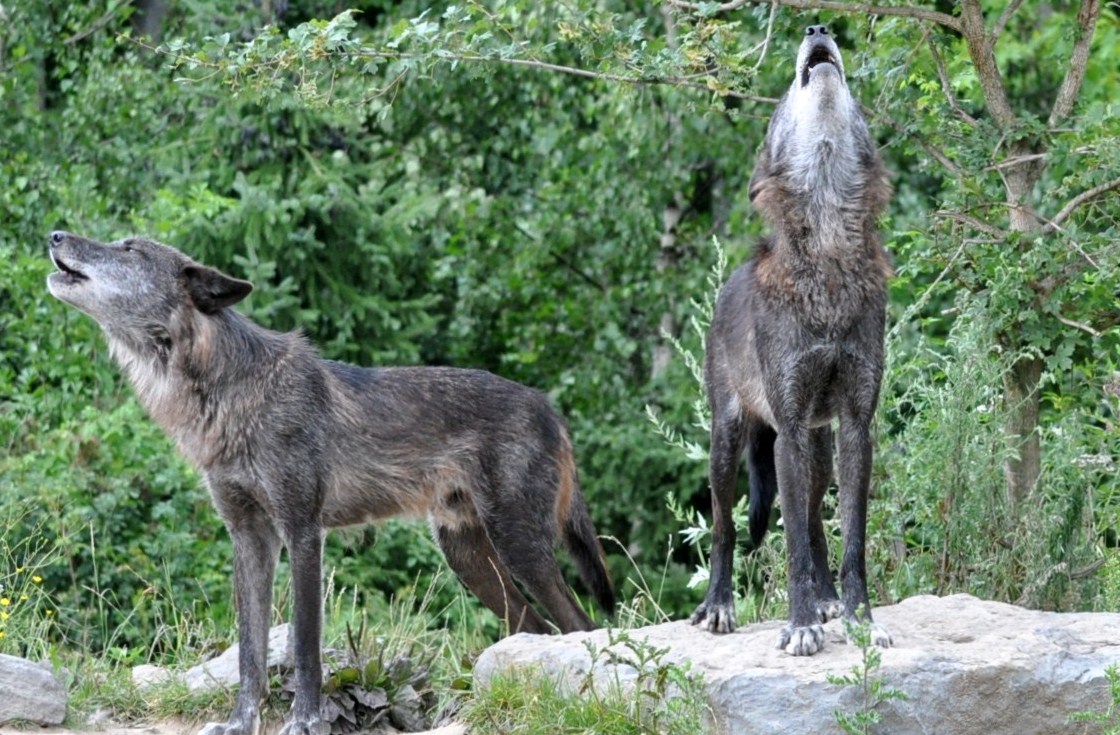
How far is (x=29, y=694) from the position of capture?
6977mm

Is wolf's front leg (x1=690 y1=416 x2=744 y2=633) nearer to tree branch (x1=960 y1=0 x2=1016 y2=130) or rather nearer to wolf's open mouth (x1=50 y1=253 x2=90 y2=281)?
tree branch (x1=960 y1=0 x2=1016 y2=130)

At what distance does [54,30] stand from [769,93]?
614cm

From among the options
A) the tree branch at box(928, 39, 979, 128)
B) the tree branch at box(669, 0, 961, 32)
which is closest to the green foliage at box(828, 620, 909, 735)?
the tree branch at box(669, 0, 961, 32)

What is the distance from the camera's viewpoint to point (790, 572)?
626 centimetres

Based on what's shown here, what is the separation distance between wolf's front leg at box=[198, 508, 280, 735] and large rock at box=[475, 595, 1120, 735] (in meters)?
1.13

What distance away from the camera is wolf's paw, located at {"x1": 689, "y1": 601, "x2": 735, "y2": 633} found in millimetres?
6754

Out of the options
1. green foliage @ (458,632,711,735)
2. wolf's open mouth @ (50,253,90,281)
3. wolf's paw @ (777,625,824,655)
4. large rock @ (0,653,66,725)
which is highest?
wolf's open mouth @ (50,253,90,281)

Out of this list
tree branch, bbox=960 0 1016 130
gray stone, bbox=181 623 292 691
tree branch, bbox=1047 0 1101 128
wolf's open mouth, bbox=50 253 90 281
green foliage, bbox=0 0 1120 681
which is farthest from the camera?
tree branch, bbox=1047 0 1101 128

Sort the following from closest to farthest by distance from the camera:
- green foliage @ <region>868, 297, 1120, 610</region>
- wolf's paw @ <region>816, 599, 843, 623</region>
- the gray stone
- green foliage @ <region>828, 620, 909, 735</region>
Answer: green foliage @ <region>828, 620, 909, 735</region>, wolf's paw @ <region>816, 599, 843, 623</region>, the gray stone, green foliage @ <region>868, 297, 1120, 610</region>

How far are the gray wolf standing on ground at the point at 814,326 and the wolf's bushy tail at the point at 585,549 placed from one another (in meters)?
1.16

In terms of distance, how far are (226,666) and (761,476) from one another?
2.53 m

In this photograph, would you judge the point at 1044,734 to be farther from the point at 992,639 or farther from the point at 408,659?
the point at 408,659

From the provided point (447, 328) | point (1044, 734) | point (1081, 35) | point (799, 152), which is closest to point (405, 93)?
point (447, 328)

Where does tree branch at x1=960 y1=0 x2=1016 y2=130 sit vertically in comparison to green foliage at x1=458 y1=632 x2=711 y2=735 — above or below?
above
